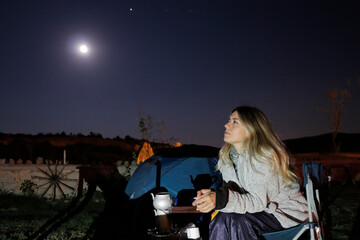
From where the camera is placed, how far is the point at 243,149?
2402mm

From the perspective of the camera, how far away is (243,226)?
221 cm

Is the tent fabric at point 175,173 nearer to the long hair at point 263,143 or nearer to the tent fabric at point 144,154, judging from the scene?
the tent fabric at point 144,154

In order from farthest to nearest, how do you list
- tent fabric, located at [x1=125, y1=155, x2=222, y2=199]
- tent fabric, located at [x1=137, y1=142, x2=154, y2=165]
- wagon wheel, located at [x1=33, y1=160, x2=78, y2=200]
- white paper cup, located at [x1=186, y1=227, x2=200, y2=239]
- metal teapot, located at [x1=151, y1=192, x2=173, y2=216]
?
tent fabric, located at [x1=137, y1=142, x2=154, y2=165], wagon wheel, located at [x1=33, y1=160, x2=78, y2=200], tent fabric, located at [x1=125, y1=155, x2=222, y2=199], metal teapot, located at [x1=151, y1=192, x2=173, y2=216], white paper cup, located at [x1=186, y1=227, x2=200, y2=239]

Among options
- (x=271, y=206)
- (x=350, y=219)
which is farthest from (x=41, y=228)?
(x=350, y=219)

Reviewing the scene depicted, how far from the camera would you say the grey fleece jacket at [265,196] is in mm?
2127

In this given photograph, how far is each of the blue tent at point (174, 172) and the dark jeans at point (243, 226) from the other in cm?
316

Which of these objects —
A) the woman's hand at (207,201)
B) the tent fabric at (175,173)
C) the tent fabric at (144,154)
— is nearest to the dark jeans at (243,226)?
the woman's hand at (207,201)

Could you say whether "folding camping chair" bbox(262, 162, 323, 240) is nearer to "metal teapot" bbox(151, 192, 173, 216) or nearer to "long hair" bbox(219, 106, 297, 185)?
"long hair" bbox(219, 106, 297, 185)

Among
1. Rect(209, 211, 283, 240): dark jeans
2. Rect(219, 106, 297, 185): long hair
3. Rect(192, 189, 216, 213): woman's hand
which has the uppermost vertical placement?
Rect(219, 106, 297, 185): long hair

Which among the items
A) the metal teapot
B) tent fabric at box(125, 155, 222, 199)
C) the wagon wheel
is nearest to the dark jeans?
the metal teapot

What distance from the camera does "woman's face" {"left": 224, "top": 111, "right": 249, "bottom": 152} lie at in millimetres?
2461

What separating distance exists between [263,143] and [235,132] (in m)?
0.25

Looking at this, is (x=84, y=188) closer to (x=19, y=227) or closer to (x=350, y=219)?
(x=19, y=227)

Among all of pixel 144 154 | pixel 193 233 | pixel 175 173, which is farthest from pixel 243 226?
pixel 144 154
